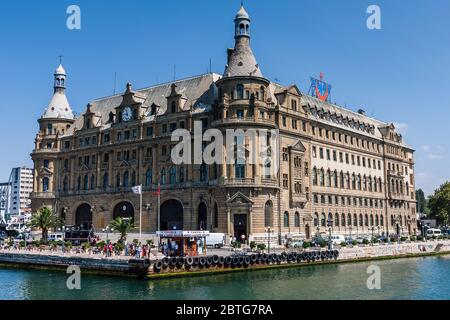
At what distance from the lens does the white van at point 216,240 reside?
266 ft

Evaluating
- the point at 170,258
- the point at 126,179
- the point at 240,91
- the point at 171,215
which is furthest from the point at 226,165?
the point at 170,258

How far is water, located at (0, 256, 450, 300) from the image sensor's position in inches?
1833

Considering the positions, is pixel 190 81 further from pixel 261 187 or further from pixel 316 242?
pixel 316 242

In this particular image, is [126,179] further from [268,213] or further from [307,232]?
[307,232]

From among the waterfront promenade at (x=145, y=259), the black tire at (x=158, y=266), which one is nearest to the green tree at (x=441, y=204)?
the waterfront promenade at (x=145, y=259)

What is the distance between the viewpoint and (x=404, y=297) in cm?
4603

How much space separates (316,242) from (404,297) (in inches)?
1696

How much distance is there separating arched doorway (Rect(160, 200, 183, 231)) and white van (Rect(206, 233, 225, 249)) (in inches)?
563

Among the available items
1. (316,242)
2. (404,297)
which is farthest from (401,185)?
(404,297)

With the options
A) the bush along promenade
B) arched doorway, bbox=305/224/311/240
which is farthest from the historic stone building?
the bush along promenade

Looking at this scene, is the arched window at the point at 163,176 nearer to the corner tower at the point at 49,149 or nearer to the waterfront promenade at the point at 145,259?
the waterfront promenade at the point at 145,259

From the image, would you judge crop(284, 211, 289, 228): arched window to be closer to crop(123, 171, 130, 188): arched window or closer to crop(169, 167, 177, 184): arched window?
crop(169, 167, 177, 184): arched window

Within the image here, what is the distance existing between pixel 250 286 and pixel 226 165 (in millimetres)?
37605

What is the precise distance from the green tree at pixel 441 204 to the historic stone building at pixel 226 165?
1692cm
